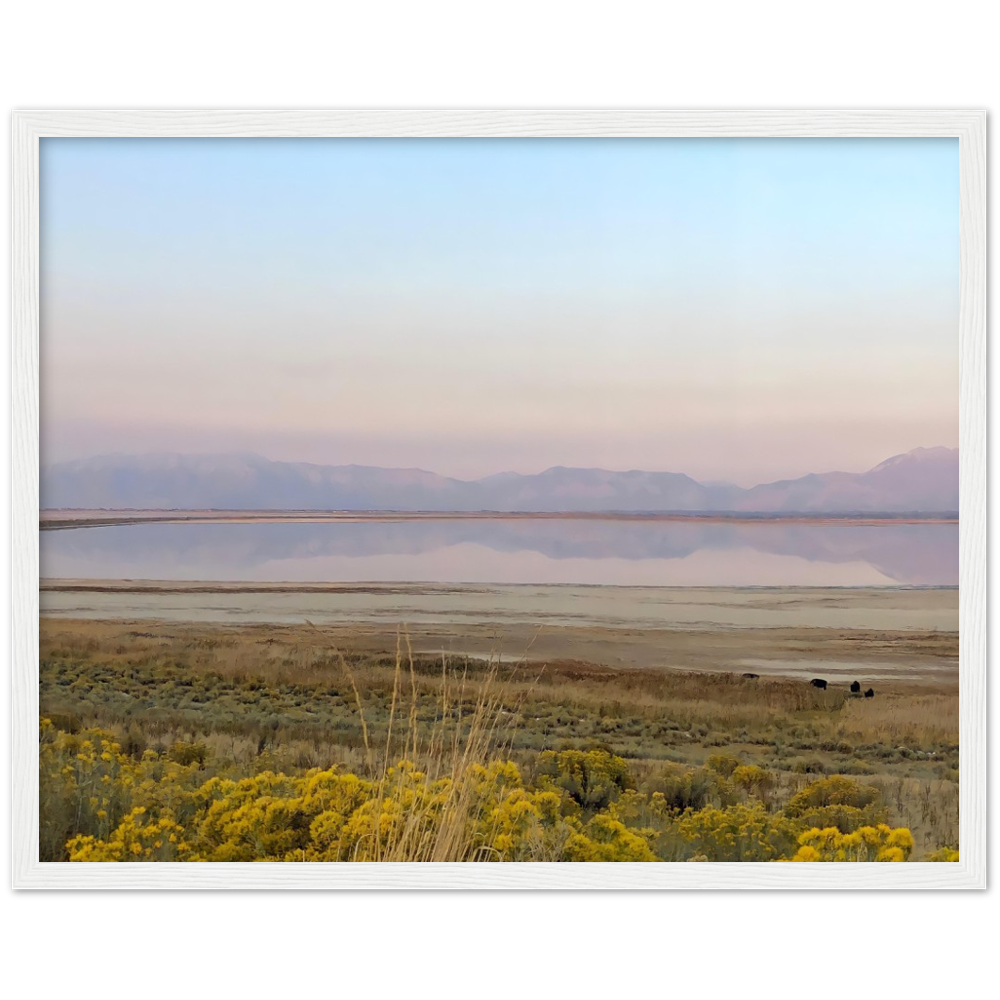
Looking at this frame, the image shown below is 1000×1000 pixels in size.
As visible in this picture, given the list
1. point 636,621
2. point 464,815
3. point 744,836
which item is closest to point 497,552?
point 636,621

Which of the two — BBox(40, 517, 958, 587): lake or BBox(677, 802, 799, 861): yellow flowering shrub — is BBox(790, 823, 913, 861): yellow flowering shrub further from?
BBox(40, 517, 958, 587): lake

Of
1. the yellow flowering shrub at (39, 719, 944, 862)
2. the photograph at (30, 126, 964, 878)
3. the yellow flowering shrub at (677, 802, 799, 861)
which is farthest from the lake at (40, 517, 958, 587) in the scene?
the yellow flowering shrub at (677, 802, 799, 861)

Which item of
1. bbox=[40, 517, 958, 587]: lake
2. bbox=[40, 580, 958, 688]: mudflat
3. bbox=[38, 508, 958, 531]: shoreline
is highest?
bbox=[38, 508, 958, 531]: shoreline

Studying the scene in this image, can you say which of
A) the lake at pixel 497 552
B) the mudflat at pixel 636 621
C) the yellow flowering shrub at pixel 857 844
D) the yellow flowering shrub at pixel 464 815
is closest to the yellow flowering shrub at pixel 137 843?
the yellow flowering shrub at pixel 464 815

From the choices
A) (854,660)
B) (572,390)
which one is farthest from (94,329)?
(854,660)

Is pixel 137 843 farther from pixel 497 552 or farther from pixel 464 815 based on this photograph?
pixel 497 552

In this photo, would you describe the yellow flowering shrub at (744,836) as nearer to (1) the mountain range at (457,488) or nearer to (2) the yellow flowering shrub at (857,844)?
(2) the yellow flowering shrub at (857,844)
